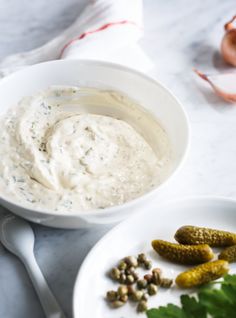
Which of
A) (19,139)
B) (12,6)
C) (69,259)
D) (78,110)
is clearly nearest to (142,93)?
(78,110)

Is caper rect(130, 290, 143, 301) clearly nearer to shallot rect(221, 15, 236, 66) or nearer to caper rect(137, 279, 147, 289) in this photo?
caper rect(137, 279, 147, 289)

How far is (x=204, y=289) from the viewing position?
1.31 meters

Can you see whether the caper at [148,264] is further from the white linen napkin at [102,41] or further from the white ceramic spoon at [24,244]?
the white linen napkin at [102,41]

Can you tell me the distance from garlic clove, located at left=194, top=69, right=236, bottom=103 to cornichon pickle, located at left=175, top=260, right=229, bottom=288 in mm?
639

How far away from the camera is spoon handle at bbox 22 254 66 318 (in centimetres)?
130

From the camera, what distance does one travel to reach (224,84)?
189 cm

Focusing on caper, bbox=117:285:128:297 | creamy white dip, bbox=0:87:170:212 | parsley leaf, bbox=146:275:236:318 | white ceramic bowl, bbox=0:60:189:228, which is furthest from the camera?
white ceramic bowl, bbox=0:60:189:228

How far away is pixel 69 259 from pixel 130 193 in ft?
0.64

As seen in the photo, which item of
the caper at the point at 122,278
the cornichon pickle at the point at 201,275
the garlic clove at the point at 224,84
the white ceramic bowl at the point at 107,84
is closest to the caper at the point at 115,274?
the caper at the point at 122,278

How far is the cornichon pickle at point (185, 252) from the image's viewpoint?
138 centimetres

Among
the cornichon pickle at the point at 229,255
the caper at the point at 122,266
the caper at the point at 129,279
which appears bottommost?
the cornichon pickle at the point at 229,255

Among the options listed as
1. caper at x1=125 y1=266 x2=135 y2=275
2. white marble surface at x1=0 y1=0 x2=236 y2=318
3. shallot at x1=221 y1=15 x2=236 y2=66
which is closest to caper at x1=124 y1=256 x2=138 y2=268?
caper at x1=125 y1=266 x2=135 y2=275

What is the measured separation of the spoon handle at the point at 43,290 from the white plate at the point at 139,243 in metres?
0.06

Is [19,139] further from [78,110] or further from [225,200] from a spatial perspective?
[225,200]
